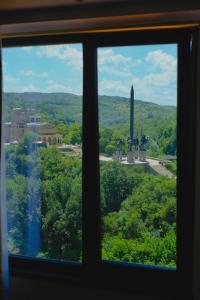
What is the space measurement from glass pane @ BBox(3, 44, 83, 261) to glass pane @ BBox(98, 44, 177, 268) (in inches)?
7.5

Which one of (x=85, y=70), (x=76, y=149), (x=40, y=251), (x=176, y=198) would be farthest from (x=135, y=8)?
(x=40, y=251)

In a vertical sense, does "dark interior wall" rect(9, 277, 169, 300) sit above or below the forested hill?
below

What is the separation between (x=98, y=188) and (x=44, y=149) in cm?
47

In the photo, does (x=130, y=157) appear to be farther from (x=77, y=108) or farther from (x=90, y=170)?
(x=77, y=108)

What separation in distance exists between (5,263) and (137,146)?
112cm

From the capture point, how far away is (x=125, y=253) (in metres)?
2.42

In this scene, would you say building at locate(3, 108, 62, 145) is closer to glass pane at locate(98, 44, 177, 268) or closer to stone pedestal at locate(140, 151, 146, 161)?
glass pane at locate(98, 44, 177, 268)

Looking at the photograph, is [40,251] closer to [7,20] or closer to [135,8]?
[7,20]

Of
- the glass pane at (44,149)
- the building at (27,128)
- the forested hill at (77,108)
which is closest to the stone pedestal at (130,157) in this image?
the forested hill at (77,108)

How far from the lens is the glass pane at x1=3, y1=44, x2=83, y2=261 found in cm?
248

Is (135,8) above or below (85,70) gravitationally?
above

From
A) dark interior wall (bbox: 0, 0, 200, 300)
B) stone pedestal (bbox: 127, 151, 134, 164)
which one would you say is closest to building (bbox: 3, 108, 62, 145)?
stone pedestal (bbox: 127, 151, 134, 164)

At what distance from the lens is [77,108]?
8.09 ft

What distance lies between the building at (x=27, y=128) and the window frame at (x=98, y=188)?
10.2 inches
